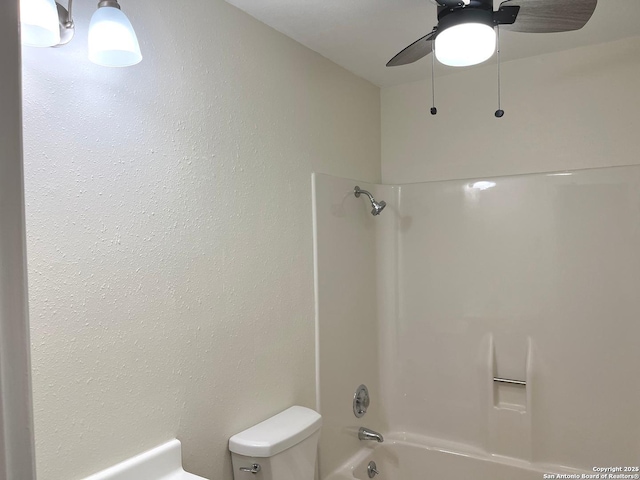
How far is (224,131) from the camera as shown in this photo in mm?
1697

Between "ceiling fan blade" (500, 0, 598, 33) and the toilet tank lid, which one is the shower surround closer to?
the toilet tank lid

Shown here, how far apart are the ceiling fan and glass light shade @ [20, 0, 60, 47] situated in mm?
970

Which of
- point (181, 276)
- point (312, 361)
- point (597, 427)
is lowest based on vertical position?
point (597, 427)

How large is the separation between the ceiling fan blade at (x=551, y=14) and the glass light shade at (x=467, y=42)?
0.08 metres

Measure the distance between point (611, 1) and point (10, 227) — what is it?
6.90 ft

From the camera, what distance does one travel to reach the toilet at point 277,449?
5.35ft

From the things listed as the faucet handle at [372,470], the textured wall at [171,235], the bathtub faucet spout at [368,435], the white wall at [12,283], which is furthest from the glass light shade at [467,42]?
the faucet handle at [372,470]

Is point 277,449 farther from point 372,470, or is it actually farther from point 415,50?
point 415,50

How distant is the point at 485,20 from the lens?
1.38 m

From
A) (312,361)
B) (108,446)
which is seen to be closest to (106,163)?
(108,446)

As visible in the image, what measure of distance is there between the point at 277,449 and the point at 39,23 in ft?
4.52

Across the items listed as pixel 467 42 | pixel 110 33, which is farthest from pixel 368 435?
pixel 110 33

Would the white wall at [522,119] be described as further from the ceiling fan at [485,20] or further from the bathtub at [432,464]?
the bathtub at [432,464]

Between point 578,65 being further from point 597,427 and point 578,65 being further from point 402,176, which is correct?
point 597,427
